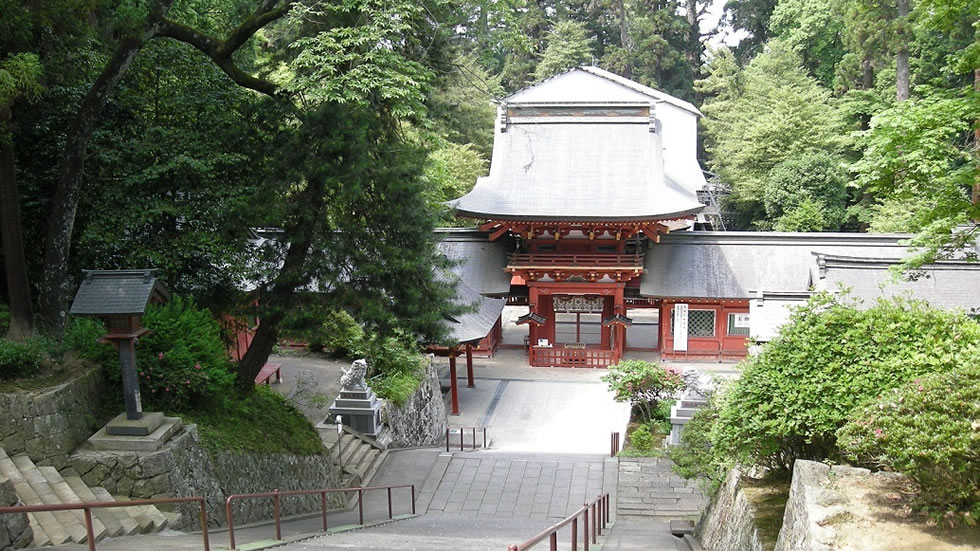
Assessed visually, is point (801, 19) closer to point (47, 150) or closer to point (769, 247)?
point (769, 247)

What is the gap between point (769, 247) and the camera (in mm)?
24031

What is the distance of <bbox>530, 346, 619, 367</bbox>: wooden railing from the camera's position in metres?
23.1

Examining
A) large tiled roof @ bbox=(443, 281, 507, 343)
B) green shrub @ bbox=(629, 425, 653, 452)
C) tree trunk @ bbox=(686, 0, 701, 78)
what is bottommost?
green shrub @ bbox=(629, 425, 653, 452)

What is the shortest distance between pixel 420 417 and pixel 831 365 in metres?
11.3

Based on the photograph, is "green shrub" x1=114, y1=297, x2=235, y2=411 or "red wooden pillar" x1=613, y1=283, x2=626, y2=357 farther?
"red wooden pillar" x1=613, y1=283, x2=626, y2=357

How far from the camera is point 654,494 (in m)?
13.0

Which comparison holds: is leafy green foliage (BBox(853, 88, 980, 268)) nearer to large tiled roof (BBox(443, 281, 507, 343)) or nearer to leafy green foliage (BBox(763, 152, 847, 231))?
large tiled roof (BBox(443, 281, 507, 343))

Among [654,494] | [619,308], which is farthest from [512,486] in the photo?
[619,308]

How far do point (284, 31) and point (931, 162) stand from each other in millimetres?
7938

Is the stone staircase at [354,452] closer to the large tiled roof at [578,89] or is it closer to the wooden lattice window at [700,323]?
the wooden lattice window at [700,323]

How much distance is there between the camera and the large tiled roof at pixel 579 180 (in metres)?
22.2

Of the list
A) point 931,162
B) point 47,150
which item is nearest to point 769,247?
point 931,162

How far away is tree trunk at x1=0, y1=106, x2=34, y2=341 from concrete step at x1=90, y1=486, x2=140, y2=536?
7.60 feet

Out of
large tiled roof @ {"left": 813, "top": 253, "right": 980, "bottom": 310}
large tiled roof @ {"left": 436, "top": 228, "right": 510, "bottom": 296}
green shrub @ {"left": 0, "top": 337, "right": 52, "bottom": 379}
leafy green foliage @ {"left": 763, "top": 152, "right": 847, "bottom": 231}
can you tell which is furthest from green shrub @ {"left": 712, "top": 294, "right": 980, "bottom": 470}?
leafy green foliage @ {"left": 763, "top": 152, "right": 847, "bottom": 231}
